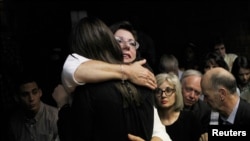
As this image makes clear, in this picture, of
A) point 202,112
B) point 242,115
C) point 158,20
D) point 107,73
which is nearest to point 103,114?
point 107,73

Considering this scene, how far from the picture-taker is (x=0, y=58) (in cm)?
577

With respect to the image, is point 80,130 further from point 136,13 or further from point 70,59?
point 136,13

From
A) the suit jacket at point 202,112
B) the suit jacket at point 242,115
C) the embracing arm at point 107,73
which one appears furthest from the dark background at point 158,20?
the embracing arm at point 107,73

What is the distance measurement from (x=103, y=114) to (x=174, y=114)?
1.67 metres

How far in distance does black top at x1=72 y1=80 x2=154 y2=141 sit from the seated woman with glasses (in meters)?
1.41

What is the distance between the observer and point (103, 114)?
2186 millimetres

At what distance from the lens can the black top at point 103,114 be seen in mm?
2174

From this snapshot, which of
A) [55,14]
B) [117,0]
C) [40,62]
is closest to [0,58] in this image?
[40,62]

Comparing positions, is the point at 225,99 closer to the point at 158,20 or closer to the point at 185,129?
the point at 185,129

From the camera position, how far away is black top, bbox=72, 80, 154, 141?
2.17m

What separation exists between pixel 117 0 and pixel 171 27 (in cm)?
106

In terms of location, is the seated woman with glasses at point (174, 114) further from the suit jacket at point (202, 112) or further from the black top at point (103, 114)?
the black top at point (103, 114)

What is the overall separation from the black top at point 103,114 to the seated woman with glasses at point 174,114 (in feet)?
4.63

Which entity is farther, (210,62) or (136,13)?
(136,13)
